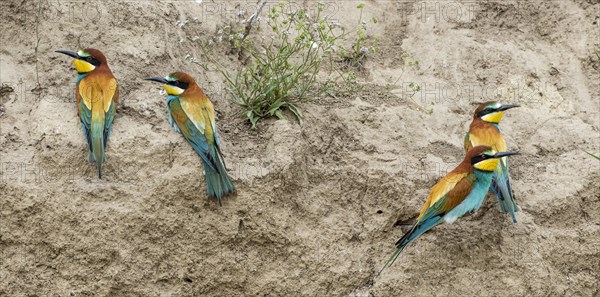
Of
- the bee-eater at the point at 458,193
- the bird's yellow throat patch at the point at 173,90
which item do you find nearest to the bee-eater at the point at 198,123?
the bird's yellow throat patch at the point at 173,90

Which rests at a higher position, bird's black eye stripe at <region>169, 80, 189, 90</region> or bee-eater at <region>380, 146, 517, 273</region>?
bird's black eye stripe at <region>169, 80, 189, 90</region>

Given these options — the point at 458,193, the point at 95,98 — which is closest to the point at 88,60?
the point at 95,98

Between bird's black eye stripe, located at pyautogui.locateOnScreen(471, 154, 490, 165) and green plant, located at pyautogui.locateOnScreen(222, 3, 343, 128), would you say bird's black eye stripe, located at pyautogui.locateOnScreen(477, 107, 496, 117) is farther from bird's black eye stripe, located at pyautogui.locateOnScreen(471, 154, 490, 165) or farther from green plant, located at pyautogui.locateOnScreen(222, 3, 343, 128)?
green plant, located at pyautogui.locateOnScreen(222, 3, 343, 128)

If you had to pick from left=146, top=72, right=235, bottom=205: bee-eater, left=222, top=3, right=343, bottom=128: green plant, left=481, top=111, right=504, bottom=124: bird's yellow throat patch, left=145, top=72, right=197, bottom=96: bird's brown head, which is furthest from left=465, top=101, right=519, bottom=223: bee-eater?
left=145, top=72, right=197, bottom=96: bird's brown head

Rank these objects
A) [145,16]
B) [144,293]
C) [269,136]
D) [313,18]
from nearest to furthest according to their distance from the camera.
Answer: [144,293]
[269,136]
[145,16]
[313,18]

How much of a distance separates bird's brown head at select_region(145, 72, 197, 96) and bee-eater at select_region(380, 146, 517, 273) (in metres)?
1.25

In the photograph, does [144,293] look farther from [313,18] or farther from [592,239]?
[592,239]

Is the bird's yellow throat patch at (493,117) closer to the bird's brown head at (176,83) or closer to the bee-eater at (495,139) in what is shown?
the bee-eater at (495,139)

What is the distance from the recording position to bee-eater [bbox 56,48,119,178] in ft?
12.5

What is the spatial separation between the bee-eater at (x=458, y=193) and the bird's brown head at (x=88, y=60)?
1.65 metres

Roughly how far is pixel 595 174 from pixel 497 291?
832 mm

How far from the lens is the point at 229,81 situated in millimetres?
4316

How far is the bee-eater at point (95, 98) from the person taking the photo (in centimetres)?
380

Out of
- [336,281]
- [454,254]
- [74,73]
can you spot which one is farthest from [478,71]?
[74,73]
